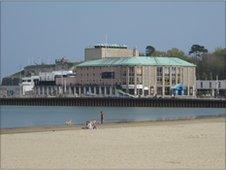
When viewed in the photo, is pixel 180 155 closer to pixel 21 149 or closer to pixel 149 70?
pixel 21 149

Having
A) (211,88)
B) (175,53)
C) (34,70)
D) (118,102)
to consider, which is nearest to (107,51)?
(175,53)

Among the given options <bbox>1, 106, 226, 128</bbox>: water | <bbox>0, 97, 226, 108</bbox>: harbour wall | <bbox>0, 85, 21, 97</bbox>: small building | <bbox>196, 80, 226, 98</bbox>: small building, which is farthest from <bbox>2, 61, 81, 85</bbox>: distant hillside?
<bbox>1, 106, 226, 128</bbox>: water

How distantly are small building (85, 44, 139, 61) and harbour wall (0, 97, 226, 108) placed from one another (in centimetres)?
3102

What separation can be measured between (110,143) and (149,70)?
3959 inches

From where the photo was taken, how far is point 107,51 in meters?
140

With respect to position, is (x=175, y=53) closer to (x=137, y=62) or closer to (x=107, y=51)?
(x=107, y=51)

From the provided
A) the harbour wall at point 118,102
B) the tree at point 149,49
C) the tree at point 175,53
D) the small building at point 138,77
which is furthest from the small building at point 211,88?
the tree at point 149,49

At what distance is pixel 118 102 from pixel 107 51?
46469mm

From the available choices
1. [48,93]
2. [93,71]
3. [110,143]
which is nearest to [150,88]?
[93,71]

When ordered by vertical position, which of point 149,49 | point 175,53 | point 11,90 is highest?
point 149,49

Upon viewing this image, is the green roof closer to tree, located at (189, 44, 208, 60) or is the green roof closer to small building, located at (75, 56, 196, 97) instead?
small building, located at (75, 56, 196, 97)

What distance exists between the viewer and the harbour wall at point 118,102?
84.6m

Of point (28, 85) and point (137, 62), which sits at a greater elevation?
point (137, 62)

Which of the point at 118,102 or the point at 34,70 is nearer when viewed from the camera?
the point at 118,102
